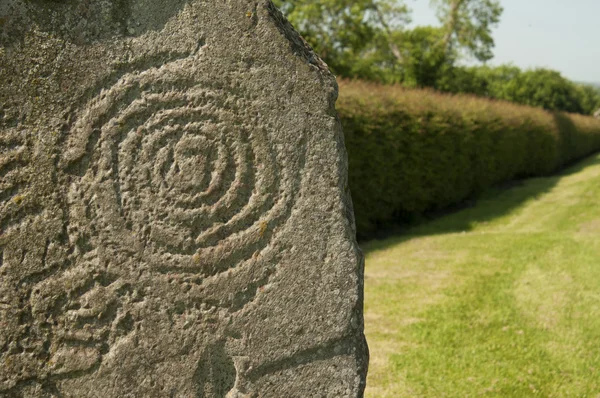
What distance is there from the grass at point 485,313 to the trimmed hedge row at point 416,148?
32.1 inches

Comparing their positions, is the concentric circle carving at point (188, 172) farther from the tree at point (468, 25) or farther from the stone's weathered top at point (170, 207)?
the tree at point (468, 25)

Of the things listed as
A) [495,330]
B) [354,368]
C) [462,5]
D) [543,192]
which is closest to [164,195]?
[354,368]

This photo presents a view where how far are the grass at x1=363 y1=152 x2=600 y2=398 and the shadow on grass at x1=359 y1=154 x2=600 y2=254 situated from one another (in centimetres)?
12

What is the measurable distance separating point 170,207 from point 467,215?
917cm

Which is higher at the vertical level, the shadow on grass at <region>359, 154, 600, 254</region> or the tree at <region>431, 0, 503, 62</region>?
the tree at <region>431, 0, 503, 62</region>

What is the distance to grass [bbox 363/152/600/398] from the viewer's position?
3.93m

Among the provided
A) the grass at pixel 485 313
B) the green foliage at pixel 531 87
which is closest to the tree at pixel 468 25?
the green foliage at pixel 531 87

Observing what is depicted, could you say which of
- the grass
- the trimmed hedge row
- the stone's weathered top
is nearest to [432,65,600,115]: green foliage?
the trimmed hedge row

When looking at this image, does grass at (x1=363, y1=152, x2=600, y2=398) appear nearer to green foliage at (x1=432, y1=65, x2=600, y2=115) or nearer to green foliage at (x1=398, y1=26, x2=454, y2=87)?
green foliage at (x1=398, y1=26, x2=454, y2=87)

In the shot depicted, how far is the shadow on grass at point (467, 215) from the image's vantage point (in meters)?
8.88

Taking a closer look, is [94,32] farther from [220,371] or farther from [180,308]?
[220,371]

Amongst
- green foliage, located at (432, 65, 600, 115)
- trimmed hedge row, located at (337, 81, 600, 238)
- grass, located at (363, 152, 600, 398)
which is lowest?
grass, located at (363, 152, 600, 398)

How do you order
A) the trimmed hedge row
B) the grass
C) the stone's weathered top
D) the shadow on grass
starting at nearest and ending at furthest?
the stone's weathered top, the grass, the trimmed hedge row, the shadow on grass

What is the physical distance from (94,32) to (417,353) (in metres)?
3.23
